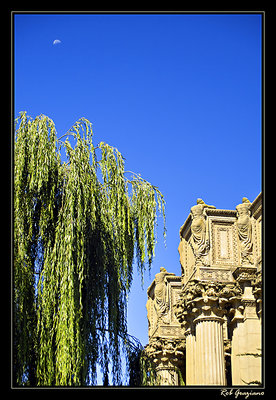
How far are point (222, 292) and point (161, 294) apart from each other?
9.68m

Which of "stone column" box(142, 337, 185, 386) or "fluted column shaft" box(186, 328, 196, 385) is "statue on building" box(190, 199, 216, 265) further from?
"stone column" box(142, 337, 185, 386)

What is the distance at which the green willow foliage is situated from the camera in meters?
15.0

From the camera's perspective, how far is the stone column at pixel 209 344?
23.2 m

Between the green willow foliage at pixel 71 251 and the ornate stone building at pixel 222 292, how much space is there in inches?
279

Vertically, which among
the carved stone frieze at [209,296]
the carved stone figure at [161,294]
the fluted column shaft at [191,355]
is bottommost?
the fluted column shaft at [191,355]

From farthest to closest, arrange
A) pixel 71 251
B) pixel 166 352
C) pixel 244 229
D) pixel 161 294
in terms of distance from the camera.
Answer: pixel 161 294, pixel 166 352, pixel 244 229, pixel 71 251

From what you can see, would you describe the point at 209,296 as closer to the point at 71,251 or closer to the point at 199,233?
the point at 199,233

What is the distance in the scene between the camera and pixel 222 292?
2422 cm

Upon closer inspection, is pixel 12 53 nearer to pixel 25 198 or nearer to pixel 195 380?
pixel 25 198

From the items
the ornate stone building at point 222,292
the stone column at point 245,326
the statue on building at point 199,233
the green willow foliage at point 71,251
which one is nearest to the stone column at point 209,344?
the ornate stone building at point 222,292

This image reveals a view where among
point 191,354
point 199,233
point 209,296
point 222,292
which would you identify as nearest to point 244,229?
point 199,233

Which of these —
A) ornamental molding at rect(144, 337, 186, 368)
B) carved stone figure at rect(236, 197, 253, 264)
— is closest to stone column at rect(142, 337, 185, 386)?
ornamental molding at rect(144, 337, 186, 368)

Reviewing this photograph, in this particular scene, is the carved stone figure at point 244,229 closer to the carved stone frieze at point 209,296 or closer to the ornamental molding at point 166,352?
the carved stone frieze at point 209,296

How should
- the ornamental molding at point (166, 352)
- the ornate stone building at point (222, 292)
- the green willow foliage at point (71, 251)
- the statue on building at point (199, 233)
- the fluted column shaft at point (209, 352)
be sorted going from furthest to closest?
the ornamental molding at point (166, 352), the statue on building at point (199, 233), the ornate stone building at point (222, 292), the fluted column shaft at point (209, 352), the green willow foliage at point (71, 251)
